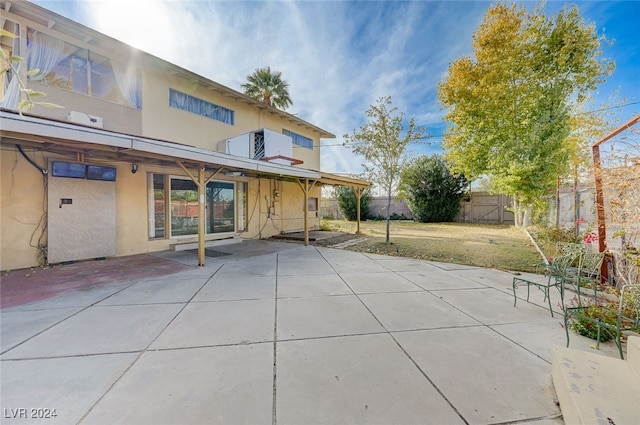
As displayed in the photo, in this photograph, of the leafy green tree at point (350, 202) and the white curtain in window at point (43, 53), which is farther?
the leafy green tree at point (350, 202)

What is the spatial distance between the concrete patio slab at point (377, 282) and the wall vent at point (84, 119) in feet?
23.3

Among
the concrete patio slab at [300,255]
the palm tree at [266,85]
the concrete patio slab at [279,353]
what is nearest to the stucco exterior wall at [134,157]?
the concrete patio slab at [279,353]

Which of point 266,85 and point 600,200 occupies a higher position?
point 266,85

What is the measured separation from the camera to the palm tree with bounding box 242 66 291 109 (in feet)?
54.8

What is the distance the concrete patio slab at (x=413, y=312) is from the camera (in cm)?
329

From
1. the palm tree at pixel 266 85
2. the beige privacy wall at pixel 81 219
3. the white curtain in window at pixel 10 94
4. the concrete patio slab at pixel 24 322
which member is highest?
the palm tree at pixel 266 85

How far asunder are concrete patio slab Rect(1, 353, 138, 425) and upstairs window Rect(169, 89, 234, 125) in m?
7.86

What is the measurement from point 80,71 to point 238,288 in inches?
273

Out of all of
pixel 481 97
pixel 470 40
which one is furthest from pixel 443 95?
pixel 470 40

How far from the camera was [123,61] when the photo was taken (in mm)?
7141

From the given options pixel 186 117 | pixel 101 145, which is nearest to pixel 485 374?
pixel 101 145

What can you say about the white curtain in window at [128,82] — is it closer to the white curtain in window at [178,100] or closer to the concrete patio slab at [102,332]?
the white curtain in window at [178,100]

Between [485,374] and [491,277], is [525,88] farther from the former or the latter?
[485,374]

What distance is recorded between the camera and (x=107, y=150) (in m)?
5.43
